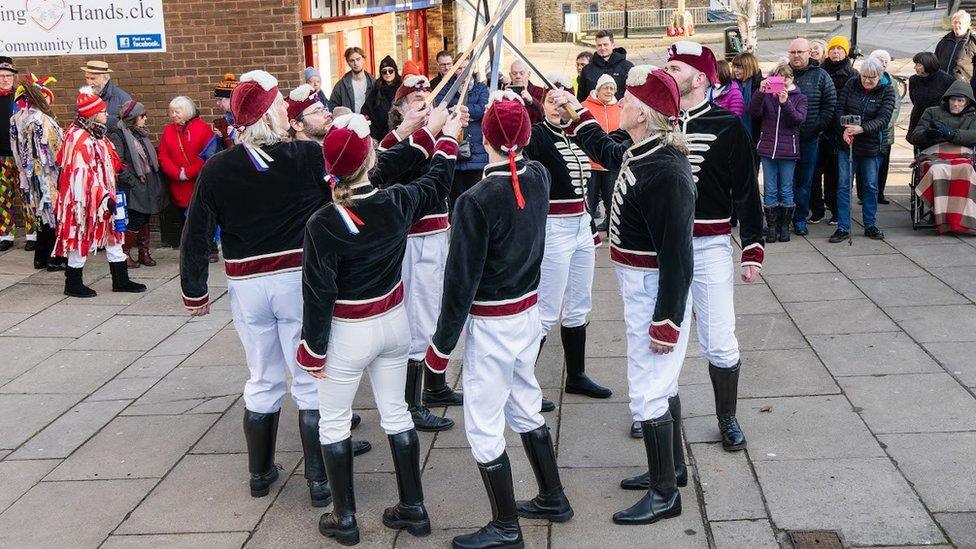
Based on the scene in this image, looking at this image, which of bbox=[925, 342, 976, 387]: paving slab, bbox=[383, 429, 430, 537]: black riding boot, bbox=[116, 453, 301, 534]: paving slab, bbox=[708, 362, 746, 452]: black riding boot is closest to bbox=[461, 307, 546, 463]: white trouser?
bbox=[383, 429, 430, 537]: black riding boot

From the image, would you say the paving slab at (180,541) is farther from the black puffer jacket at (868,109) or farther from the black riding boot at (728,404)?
the black puffer jacket at (868,109)

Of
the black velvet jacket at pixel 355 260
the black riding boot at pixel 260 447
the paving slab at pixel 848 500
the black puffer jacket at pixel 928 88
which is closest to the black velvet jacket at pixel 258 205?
the black velvet jacket at pixel 355 260

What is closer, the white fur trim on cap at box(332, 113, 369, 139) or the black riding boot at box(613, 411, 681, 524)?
the white fur trim on cap at box(332, 113, 369, 139)

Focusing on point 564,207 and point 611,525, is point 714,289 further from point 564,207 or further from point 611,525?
point 611,525

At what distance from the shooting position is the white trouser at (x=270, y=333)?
16.9 feet

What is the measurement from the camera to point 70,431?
6426 millimetres

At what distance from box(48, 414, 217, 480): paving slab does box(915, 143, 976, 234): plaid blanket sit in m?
7.39

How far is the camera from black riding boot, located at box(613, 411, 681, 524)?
4934 millimetres

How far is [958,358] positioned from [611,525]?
3248mm

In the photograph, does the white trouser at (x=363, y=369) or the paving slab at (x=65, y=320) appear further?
the paving slab at (x=65, y=320)

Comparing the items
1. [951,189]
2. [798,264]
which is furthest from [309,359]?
[951,189]

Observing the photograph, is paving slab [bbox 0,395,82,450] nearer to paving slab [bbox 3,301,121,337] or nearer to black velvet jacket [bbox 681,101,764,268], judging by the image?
paving slab [bbox 3,301,121,337]

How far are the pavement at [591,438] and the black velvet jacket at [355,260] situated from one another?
1091 millimetres

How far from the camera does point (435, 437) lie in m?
6.10
